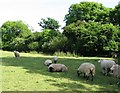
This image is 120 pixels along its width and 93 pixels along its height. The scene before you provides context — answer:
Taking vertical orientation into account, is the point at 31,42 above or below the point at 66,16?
below

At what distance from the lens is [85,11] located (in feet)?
212

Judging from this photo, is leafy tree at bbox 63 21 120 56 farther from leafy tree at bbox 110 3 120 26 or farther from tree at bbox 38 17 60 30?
tree at bbox 38 17 60 30

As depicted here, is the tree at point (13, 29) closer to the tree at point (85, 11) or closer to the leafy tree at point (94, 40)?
the tree at point (85, 11)

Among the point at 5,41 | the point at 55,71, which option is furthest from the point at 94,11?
the point at 55,71

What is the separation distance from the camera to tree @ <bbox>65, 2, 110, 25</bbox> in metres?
63.3

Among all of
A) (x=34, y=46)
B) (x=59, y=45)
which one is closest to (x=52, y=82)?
(x=59, y=45)

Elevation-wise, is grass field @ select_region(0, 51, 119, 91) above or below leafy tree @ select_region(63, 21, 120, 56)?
below

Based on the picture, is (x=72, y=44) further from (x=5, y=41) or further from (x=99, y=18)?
(x=5, y=41)

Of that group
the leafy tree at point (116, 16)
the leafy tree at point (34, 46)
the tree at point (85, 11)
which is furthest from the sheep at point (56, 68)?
the tree at point (85, 11)

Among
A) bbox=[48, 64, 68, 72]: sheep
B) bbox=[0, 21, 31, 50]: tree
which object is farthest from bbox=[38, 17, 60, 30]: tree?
bbox=[48, 64, 68, 72]: sheep

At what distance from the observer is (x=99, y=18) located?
6028 cm

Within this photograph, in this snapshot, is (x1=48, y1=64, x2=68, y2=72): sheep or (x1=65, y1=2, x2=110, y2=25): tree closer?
(x1=48, y1=64, x2=68, y2=72): sheep

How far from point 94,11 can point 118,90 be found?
5222 cm

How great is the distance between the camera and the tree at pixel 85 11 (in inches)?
2493
